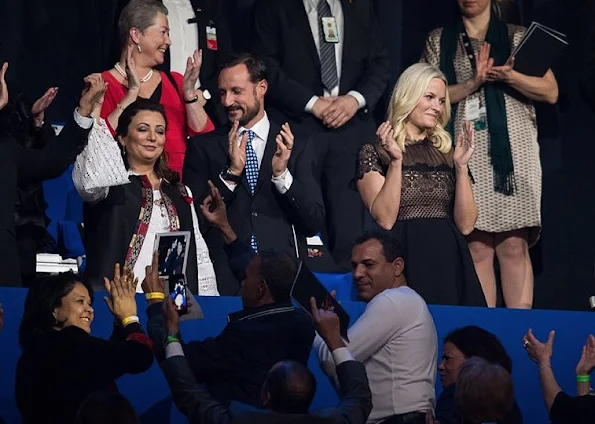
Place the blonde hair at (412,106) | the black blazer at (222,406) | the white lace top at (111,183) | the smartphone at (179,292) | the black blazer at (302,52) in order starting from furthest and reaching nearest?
the black blazer at (302,52), the blonde hair at (412,106), the white lace top at (111,183), the smartphone at (179,292), the black blazer at (222,406)

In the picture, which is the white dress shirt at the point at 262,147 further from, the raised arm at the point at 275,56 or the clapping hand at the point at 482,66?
the clapping hand at the point at 482,66

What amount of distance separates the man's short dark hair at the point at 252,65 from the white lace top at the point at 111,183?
2.56 ft

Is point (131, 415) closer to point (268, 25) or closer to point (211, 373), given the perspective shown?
point (211, 373)

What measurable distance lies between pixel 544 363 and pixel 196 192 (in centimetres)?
175

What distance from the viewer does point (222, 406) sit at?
4.94 metres

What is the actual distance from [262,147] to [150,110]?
1.78 feet

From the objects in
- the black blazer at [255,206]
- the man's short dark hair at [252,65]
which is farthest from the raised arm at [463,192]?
the man's short dark hair at [252,65]

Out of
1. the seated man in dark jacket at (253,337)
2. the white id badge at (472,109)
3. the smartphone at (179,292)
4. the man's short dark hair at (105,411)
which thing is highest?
the white id badge at (472,109)

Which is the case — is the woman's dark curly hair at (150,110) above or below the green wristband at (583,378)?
above

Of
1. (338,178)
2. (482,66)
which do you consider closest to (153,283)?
(338,178)

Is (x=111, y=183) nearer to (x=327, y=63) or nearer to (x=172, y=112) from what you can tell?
(x=172, y=112)

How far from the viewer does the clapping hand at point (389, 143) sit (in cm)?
628

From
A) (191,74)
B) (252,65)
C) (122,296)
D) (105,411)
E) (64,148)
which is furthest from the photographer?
(191,74)

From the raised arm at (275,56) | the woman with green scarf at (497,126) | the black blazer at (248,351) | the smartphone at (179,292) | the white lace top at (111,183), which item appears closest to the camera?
the black blazer at (248,351)
